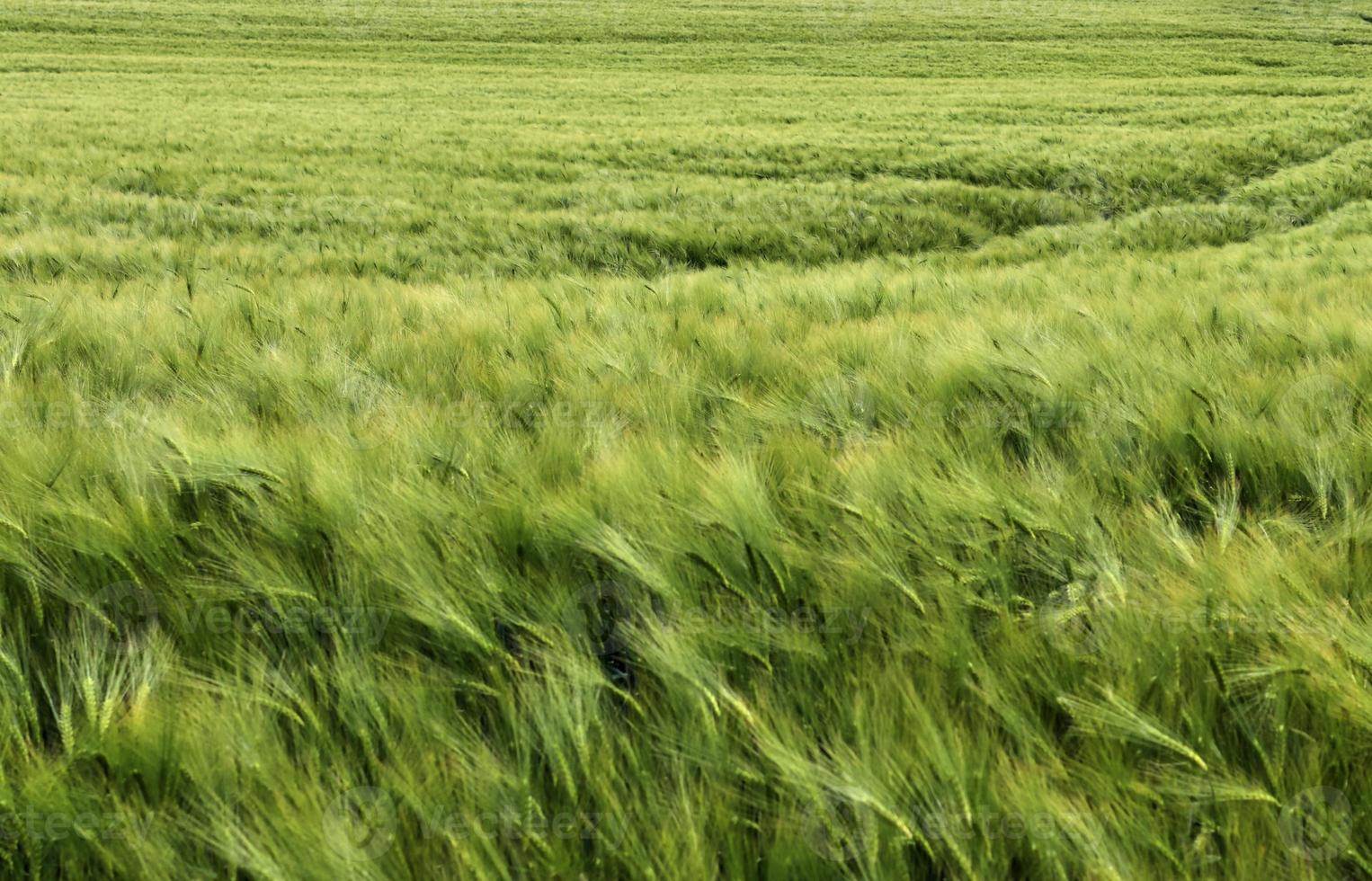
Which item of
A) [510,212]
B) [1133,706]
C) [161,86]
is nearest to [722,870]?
[1133,706]

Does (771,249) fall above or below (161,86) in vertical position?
below

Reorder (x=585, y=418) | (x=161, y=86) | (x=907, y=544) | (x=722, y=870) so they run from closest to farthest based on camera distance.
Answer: (x=722, y=870) < (x=907, y=544) < (x=585, y=418) < (x=161, y=86)

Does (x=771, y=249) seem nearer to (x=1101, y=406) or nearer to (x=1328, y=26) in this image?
(x=1101, y=406)

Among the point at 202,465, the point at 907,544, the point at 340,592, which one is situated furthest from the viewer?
the point at 202,465

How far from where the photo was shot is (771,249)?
8.10m

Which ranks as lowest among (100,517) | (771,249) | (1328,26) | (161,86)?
(771,249)

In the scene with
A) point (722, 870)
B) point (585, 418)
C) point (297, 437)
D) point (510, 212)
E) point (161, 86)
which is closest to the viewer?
point (722, 870)

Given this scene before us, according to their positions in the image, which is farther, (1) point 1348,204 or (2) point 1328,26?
(2) point 1328,26

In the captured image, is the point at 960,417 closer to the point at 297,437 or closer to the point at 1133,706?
the point at 1133,706

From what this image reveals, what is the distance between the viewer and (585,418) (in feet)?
5.49

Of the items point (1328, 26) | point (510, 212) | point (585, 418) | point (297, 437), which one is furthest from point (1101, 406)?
point (1328, 26)

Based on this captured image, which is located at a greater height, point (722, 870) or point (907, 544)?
point (907, 544)

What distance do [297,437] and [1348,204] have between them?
14080mm

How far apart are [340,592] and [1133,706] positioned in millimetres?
938
